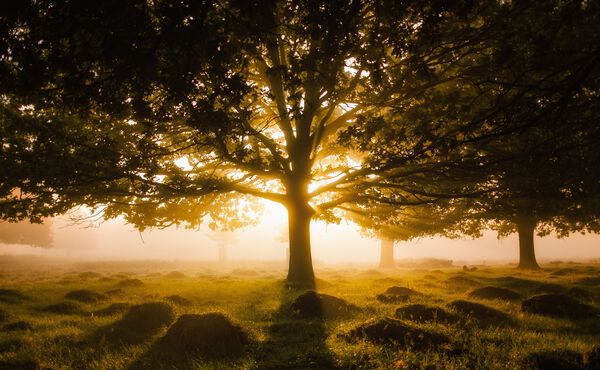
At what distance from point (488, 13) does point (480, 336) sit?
21.5 ft

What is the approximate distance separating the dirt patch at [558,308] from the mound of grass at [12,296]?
1600cm

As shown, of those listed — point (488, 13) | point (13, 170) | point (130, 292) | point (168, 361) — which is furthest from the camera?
point (130, 292)

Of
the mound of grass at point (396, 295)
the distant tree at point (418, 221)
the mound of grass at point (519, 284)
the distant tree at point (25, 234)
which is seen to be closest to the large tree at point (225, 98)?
the distant tree at point (418, 221)

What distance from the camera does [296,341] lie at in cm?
677

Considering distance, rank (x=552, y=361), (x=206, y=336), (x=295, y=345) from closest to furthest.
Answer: (x=552, y=361) < (x=295, y=345) < (x=206, y=336)

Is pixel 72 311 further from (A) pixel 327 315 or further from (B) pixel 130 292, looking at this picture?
(A) pixel 327 315

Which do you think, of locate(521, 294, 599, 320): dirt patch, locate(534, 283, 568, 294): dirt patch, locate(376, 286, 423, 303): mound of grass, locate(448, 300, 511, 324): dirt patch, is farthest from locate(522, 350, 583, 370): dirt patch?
locate(534, 283, 568, 294): dirt patch

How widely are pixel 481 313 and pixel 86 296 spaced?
12.8 meters

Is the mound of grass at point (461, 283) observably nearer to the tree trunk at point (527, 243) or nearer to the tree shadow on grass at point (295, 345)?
the tree shadow on grass at point (295, 345)

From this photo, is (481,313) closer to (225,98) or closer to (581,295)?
(581,295)

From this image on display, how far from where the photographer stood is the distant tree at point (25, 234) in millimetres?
67312

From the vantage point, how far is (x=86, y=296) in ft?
40.2

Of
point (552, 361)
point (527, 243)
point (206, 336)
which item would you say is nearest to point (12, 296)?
point (206, 336)

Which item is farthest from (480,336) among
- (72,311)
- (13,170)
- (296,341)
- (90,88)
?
(13,170)
